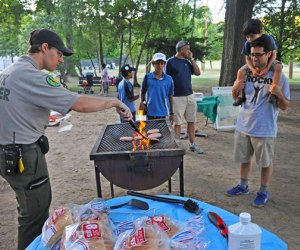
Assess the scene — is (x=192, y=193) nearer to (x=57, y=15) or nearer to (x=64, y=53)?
(x=64, y=53)

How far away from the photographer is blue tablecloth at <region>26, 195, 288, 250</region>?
1562 mm

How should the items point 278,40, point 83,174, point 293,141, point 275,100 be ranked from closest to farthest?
point 275,100
point 83,174
point 293,141
point 278,40

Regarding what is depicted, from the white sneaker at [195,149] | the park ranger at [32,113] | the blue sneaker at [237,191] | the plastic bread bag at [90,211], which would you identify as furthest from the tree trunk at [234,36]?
the plastic bread bag at [90,211]

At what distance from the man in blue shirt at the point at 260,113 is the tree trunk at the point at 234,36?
517 centimetres

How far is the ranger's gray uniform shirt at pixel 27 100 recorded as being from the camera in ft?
6.56

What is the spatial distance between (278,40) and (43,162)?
1799 centimetres

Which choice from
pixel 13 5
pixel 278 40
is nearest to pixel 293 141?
pixel 278 40

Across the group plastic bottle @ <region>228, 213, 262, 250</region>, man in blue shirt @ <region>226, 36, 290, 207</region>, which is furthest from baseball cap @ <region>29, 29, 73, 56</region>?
man in blue shirt @ <region>226, 36, 290, 207</region>

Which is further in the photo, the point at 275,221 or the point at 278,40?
the point at 278,40

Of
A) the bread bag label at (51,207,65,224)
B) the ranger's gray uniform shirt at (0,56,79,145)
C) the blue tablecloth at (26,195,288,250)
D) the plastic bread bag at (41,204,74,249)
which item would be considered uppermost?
the ranger's gray uniform shirt at (0,56,79,145)

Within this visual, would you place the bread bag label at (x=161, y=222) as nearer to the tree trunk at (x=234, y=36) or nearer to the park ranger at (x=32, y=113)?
the park ranger at (x=32, y=113)

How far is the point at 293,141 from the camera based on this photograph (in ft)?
22.1

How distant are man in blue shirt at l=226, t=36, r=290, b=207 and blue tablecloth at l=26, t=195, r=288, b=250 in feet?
5.90

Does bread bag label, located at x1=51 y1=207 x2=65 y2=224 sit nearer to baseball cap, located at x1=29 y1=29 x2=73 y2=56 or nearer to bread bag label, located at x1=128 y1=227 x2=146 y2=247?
bread bag label, located at x1=128 y1=227 x2=146 y2=247
